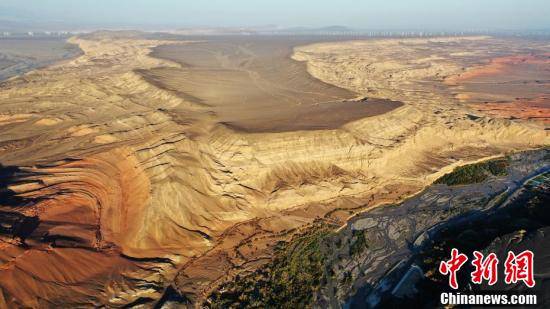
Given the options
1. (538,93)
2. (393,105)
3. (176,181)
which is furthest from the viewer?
(538,93)

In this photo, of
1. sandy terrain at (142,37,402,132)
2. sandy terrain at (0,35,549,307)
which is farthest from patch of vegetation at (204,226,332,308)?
sandy terrain at (142,37,402,132)

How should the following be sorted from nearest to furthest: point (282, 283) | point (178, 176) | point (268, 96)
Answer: point (282, 283)
point (178, 176)
point (268, 96)

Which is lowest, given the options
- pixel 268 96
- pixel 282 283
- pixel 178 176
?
pixel 282 283

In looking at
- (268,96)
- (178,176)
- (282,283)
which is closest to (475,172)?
(282,283)

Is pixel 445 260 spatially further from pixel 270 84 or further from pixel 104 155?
pixel 270 84

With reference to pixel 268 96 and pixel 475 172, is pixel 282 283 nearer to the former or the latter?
pixel 475 172

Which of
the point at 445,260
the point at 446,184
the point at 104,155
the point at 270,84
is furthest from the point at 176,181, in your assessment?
the point at 270,84

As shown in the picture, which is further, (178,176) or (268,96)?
(268,96)
